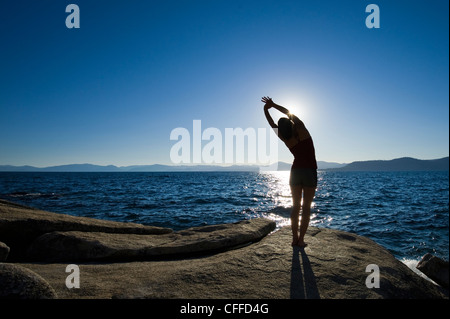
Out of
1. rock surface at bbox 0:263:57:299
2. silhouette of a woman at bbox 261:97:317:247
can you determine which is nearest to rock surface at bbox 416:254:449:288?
silhouette of a woman at bbox 261:97:317:247

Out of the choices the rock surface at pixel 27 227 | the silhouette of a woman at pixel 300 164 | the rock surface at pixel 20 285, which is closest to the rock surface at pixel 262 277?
the rock surface at pixel 20 285

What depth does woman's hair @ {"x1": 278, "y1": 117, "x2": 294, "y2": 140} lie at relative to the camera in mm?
5141

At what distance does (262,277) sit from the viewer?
12.6 feet

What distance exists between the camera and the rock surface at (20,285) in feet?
9.07

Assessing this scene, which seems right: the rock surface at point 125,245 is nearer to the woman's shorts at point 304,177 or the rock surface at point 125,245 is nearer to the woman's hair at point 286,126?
the woman's shorts at point 304,177

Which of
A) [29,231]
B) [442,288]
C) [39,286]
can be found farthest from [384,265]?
[29,231]

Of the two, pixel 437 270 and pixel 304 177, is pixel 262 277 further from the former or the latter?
pixel 437 270

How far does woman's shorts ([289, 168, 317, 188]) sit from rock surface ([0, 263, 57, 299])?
4468 millimetres

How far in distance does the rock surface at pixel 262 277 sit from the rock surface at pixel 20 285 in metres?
0.49

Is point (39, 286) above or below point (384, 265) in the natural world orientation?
above

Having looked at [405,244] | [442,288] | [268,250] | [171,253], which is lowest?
[405,244]
